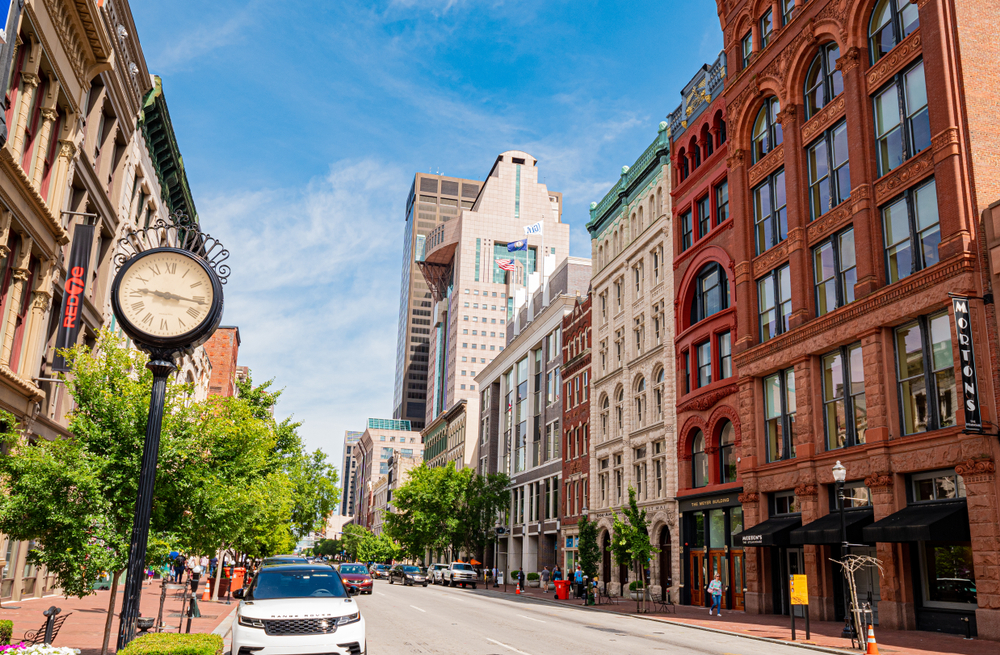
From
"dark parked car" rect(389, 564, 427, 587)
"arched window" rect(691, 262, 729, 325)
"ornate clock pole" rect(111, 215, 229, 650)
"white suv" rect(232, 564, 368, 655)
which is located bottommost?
"dark parked car" rect(389, 564, 427, 587)

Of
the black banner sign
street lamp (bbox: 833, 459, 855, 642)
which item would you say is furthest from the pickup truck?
street lamp (bbox: 833, 459, 855, 642)

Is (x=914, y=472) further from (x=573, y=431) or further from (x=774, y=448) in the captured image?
(x=573, y=431)

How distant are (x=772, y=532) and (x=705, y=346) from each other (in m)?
12.5

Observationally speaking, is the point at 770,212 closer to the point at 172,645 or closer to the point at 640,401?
the point at 640,401

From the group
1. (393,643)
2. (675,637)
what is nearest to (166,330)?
(393,643)

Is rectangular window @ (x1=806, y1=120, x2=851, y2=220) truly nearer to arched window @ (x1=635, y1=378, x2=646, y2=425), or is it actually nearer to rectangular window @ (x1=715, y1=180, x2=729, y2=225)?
rectangular window @ (x1=715, y1=180, x2=729, y2=225)

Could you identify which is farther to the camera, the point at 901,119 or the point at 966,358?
the point at 901,119

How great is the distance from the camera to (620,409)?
5156 centimetres

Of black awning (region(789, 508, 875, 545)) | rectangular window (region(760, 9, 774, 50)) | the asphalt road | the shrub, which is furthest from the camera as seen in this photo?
rectangular window (region(760, 9, 774, 50))

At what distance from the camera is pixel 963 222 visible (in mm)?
24234

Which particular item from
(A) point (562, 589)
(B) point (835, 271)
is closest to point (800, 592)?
(B) point (835, 271)

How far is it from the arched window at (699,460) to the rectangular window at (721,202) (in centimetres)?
1084

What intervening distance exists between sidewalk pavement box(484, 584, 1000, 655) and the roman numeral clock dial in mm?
16302

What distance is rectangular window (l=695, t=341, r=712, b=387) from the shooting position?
40.3 meters
